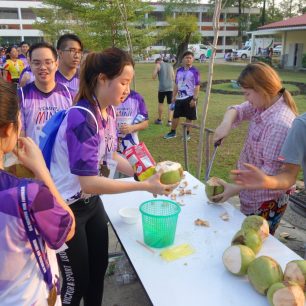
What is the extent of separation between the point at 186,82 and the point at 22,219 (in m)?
6.56

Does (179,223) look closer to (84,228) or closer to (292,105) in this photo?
(84,228)

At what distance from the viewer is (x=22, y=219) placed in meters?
1.03

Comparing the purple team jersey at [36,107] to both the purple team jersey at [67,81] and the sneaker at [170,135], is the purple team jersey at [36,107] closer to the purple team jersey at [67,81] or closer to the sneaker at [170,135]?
the purple team jersey at [67,81]

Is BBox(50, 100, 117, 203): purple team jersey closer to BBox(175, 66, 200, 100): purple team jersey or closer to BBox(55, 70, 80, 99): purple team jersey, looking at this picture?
BBox(55, 70, 80, 99): purple team jersey

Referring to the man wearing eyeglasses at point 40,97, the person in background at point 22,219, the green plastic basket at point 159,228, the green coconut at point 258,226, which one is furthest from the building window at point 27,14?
the person in background at point 22,219

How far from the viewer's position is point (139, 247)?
1758 mm

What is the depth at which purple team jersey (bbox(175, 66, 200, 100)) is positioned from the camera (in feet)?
23.8

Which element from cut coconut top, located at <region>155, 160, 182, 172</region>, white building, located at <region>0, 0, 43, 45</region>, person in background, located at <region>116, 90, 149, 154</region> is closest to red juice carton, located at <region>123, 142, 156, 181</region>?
cut coconut top, located at <region>155, 160, 182, 172</region>

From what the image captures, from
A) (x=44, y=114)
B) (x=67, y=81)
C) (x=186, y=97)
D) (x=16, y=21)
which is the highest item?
(x=16, y=21)

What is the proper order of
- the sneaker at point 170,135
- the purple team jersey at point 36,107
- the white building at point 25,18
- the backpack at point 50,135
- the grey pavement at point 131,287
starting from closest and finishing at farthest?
the backpack at point 50,135, the grey pavement at point 131,287, the purple team jersey at point 36,107, the sneaker at point 170,135, the white building at point 25,18

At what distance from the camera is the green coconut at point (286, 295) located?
4.12ft

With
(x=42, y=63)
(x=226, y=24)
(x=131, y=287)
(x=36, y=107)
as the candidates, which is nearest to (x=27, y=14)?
(x=226, y=24)

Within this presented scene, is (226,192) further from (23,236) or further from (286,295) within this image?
(23,236)

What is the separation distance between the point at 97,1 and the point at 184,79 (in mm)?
6096
